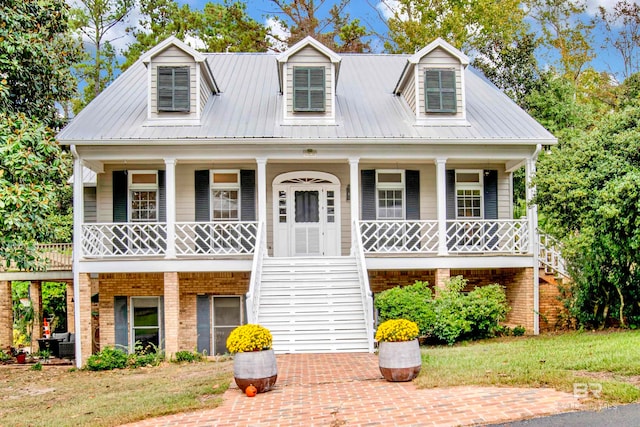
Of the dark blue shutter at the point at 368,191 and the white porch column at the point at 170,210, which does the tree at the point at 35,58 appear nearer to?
the white porch column at the point at 170,210

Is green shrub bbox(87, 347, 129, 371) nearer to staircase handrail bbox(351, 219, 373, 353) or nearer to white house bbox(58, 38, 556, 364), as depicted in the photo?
white house bbox(58, 38, 556, 364)

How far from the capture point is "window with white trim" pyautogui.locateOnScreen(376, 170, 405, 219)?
1756 centimetres

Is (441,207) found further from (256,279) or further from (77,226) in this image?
→ (77,226)

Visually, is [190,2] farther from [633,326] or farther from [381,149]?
[633,326]

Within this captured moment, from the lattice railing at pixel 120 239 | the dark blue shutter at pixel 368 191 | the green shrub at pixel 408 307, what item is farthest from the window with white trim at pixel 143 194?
the green shrub at pixel 408 307

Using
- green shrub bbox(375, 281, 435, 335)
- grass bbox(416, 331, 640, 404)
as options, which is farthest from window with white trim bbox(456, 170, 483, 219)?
grass bbox(416, 331, 640, 404)

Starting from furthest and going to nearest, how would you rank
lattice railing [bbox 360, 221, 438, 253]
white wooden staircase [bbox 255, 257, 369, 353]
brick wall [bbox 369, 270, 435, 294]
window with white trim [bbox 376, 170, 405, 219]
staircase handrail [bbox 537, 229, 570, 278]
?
window with white trim [bbox 376, 170, 405, 219], brick wall [bbox 369, 270, 435, 294], lattice railing [bbox 360, 221, 438, 253], staircase handrail [bbox 537, 229, 570, 278], white wooden staircase [bbox 255, 257, 369, 353]

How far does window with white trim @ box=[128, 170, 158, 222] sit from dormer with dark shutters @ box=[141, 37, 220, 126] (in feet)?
5.24

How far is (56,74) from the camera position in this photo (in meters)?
15.8

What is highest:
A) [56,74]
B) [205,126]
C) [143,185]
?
[56,74]

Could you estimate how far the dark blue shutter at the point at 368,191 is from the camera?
57.4 ft

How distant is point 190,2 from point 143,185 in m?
16.7

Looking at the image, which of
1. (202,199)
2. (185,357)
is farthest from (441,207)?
(185,357)

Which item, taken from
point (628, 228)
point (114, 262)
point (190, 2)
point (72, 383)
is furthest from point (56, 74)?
point (190, 2)
